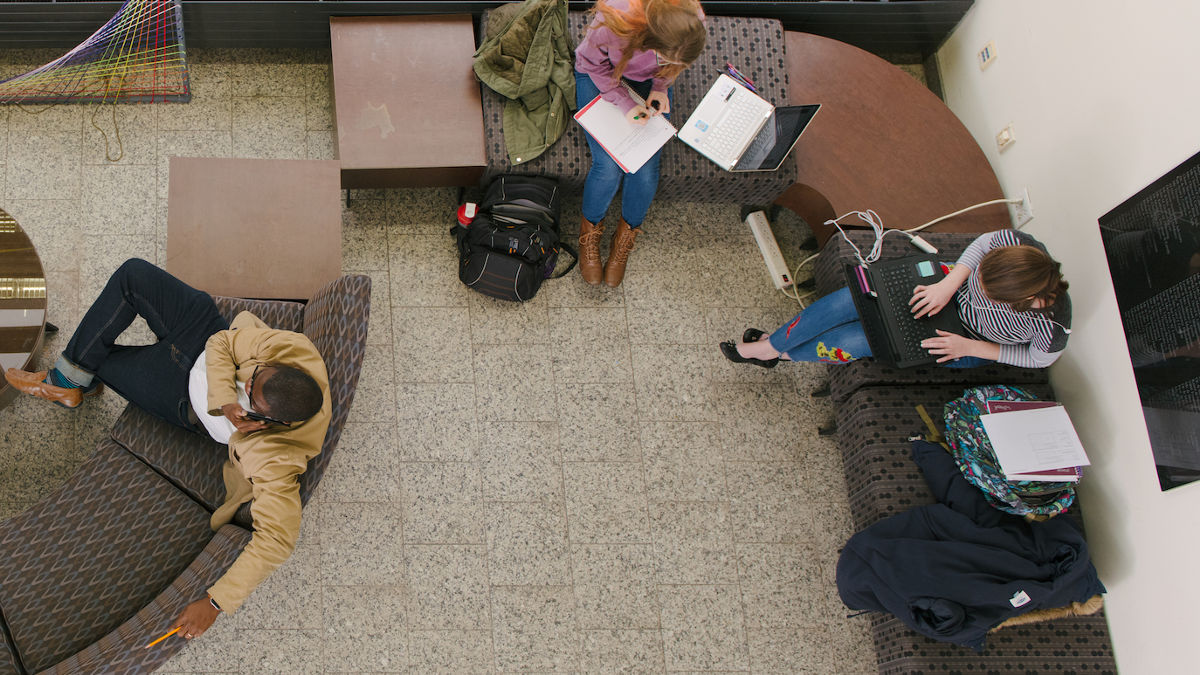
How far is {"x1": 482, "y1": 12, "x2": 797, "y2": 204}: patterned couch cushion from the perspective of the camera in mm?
3129

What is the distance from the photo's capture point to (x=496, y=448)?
10.3 ft

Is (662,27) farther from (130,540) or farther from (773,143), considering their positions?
(130,540)

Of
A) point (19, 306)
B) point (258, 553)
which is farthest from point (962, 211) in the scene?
point (19, 306)

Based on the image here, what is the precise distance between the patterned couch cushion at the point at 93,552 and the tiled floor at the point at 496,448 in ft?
1.72

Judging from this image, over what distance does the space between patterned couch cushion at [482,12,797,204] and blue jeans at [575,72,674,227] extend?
0.06 metres

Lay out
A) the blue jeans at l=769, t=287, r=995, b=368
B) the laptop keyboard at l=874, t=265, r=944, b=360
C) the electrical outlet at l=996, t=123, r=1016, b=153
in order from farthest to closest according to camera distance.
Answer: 1. the electrical outlet at l=996, t=123, r=1016, b=153
2. the blue jeans at l=769, t=287, r=995, b=368
3. the laptop keyboard at l=874, t=265, r=944, b=360

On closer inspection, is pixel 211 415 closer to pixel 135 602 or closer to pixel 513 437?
pixel 135 602

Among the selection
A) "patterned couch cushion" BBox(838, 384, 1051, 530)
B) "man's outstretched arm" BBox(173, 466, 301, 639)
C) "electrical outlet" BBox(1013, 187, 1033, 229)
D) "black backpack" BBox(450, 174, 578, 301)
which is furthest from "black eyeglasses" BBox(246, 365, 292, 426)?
"electrical outlet" BBox(1013, 187, 1033, 229)

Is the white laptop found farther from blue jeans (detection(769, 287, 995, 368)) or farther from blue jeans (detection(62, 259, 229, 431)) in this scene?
blue jeans (detection(62, 259, 229, 431))

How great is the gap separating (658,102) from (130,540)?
2.29 meters

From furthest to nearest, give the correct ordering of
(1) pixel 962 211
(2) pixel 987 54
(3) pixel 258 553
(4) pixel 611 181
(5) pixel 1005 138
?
(2) pixel 987 54 → (5) pixel 1005 138 → (1) pixel 962 211 → (4) pixel 611 181 → (3) pixel 258 553

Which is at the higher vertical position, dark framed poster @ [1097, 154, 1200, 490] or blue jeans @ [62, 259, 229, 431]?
dark framed poster @ [1097, 154, 1200, 490]

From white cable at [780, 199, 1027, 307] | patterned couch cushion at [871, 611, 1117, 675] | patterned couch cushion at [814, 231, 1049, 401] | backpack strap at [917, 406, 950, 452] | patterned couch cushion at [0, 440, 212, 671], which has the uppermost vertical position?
white cable at [780, 199, 1027, 307]

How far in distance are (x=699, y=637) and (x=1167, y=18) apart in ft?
8.59
